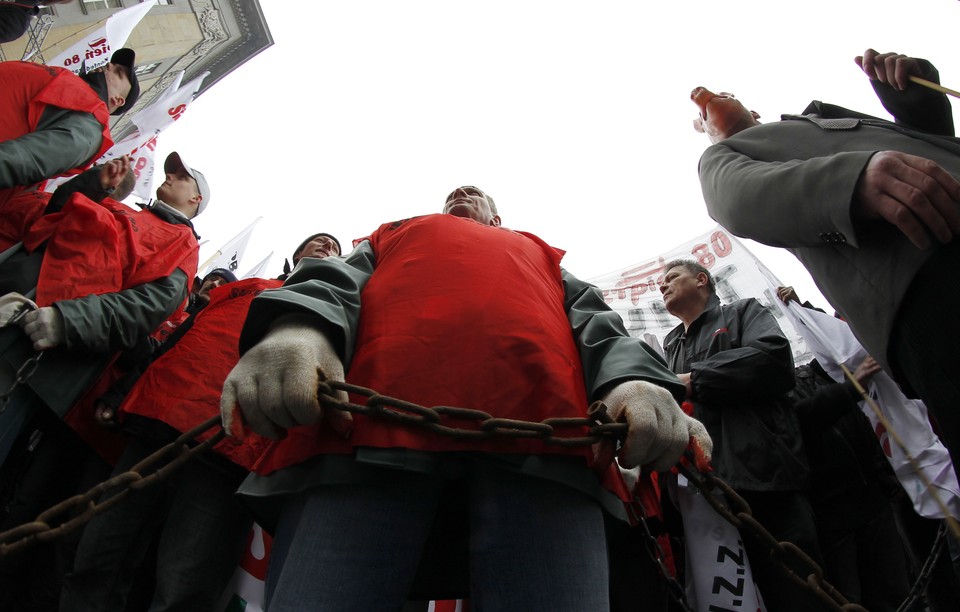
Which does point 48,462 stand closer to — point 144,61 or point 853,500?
point 853,500

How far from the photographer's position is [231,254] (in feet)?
28.8

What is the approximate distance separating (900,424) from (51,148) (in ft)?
14.6

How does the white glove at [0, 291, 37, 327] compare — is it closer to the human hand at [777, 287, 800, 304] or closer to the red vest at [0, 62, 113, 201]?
the red vest at [0, 62, 113, 201]

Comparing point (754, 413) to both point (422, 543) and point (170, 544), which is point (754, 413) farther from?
point (170, 544)

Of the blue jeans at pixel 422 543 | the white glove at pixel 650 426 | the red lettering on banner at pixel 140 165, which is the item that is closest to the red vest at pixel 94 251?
the blue jeans at pixel 422 543

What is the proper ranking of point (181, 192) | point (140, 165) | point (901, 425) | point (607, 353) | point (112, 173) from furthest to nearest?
1. point (140, 165)
2. point (181, 192)
3. point (112, 173)
4. point (901, 425)
5. point (607, 353)

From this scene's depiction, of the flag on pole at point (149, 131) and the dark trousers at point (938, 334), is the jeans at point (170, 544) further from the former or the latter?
the flag on pole at point (149, 131)

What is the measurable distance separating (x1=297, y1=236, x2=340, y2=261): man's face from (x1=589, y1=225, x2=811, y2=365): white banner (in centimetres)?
277

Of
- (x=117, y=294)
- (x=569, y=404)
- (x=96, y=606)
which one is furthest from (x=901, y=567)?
(x=117, y=294)

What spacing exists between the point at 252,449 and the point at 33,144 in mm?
1717

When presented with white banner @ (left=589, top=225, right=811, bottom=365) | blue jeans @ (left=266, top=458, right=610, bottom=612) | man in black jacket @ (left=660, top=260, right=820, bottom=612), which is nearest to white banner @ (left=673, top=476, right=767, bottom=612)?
man in black jacket @ (left=660, top=260, right=820, bottom=612)

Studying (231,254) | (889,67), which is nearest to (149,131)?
(231,254)

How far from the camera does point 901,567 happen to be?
9.79ft

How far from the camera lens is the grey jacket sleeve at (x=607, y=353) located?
150cm
